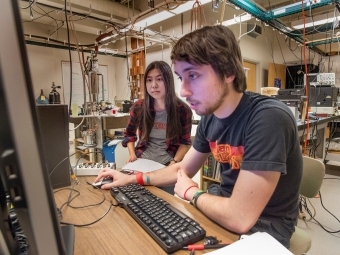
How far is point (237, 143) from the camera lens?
32.0 inches

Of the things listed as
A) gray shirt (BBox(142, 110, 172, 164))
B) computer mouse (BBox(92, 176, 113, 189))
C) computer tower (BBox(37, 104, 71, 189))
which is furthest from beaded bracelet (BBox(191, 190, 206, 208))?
gray shirt (BBox(142, 110, 172, 164))

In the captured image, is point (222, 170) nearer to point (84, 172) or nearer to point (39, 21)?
point (84, 172)

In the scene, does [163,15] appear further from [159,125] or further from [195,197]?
[195,197]

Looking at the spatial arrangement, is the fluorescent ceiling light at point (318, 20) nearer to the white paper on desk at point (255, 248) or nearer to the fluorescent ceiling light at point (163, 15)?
the fluorescent ceiling light at point (163, 15)

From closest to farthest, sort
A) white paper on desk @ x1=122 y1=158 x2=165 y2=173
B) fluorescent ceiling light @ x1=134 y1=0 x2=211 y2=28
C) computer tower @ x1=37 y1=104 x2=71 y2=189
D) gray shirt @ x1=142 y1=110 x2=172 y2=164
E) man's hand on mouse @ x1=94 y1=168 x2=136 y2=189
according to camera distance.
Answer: computer tower @ x1=37 y1=104 x2=71 y2=189 → man's hand on mouse @ x1=94 y1=168 x2=136 y2=189 → white paper on desk @ x1=122 y1=158 x2=165 y2=173 → gray shirt @ x1=142 y1=110 x2=172 y2=164 → fluorescent ceiling light @ x1=134 y1=0 x2=211 y2=28

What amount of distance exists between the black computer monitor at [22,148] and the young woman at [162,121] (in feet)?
4.53

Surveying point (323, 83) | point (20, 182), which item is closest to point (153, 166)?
point (20, 182)

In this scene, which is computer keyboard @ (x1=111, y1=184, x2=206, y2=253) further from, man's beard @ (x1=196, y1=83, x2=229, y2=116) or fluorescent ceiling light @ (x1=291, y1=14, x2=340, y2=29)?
fluorescent ceiling light @ (x1=291, y1=14, x2=340, y2=29)

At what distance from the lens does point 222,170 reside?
935 millimetres

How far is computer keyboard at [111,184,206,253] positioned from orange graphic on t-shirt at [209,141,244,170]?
0.98ft

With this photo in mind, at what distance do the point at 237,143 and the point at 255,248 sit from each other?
1.24ft

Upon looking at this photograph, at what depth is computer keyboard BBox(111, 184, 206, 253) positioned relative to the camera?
549 mm

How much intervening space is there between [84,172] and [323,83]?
3.40 meters

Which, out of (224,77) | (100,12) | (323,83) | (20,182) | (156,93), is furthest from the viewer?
(100,12)
